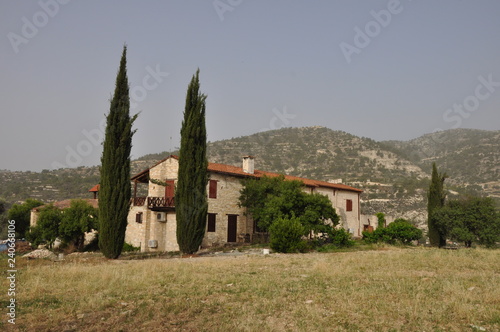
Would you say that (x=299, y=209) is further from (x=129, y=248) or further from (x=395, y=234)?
(x=129, y=248)

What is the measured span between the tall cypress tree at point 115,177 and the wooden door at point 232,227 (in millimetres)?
9991

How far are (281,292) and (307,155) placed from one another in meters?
73.6

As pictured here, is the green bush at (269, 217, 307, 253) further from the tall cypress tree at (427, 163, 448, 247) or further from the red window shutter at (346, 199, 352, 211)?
the red window shutter at (346, 199, 352, 211)

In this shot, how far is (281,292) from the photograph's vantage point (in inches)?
386

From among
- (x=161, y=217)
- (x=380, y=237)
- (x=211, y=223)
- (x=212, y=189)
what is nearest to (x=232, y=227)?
(x=211, y=223)

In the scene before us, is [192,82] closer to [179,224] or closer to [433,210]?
[179,224]

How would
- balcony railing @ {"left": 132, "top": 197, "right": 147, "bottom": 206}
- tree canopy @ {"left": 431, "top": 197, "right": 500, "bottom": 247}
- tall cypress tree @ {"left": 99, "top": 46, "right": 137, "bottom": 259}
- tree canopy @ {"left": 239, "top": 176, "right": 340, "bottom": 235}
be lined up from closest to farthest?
tall cypress tree @ {"left": 99, "top": 46, "right": 137, "bottom": 259}
tree canopy @ {"left": 239, "top": 176, "right": 340, "bottom": 235}
tree canopy @ {"left": 431, "top": 197, "right": 500, "bottom": 247}
balcony railing @ {"left": 132, "top": 197, "right": 147, "bottom": 206}

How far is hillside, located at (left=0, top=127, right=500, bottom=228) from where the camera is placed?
6066 cm

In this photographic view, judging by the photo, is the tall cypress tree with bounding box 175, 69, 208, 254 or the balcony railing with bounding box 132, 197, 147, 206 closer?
the tall cypress tree with bounding box 175, 69, 208, 254

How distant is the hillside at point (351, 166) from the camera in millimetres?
60656

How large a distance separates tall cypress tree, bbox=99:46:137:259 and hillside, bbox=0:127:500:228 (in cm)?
4217

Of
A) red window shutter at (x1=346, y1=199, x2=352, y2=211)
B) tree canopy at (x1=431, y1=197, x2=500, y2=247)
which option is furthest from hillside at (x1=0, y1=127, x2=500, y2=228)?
tree canopy at (x1=431, y1=197, x2=500, y2=247)

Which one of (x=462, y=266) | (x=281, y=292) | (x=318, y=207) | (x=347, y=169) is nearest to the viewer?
(x=281, y=292)

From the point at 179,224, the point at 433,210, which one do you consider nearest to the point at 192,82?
the point at 179,224
